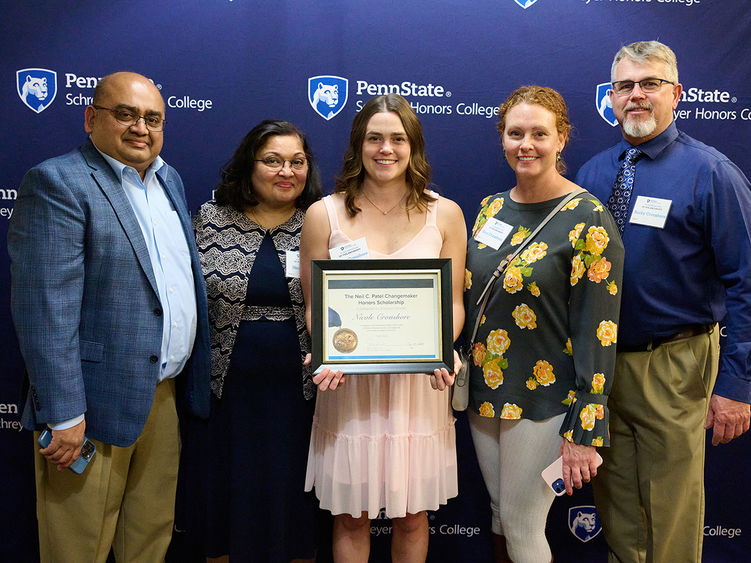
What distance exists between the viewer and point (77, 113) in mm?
2736

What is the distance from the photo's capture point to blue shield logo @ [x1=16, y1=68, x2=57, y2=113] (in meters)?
2.70

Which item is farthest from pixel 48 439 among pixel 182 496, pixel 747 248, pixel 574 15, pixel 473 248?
pixel 574 15

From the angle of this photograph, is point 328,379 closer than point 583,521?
Yes

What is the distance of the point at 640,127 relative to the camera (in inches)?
88.7

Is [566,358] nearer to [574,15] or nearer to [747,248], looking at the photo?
[747,248]

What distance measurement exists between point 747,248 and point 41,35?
306cm

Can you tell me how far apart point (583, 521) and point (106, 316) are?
2.47 metres

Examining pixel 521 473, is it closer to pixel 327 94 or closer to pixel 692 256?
pixel 692 256

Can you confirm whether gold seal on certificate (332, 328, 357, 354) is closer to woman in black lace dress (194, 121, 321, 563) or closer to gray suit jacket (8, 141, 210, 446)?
woman in black lace dress (194, 121, 321, 563)

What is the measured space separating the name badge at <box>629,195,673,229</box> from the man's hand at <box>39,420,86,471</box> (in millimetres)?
2085

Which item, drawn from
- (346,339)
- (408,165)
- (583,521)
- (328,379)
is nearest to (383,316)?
(346,339)

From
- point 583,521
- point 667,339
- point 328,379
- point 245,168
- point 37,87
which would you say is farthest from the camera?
point 583,521

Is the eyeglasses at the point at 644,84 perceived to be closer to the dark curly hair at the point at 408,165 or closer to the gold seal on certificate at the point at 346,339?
the dark curly hair at the point at 408,165

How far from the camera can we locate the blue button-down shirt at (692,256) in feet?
6.94
